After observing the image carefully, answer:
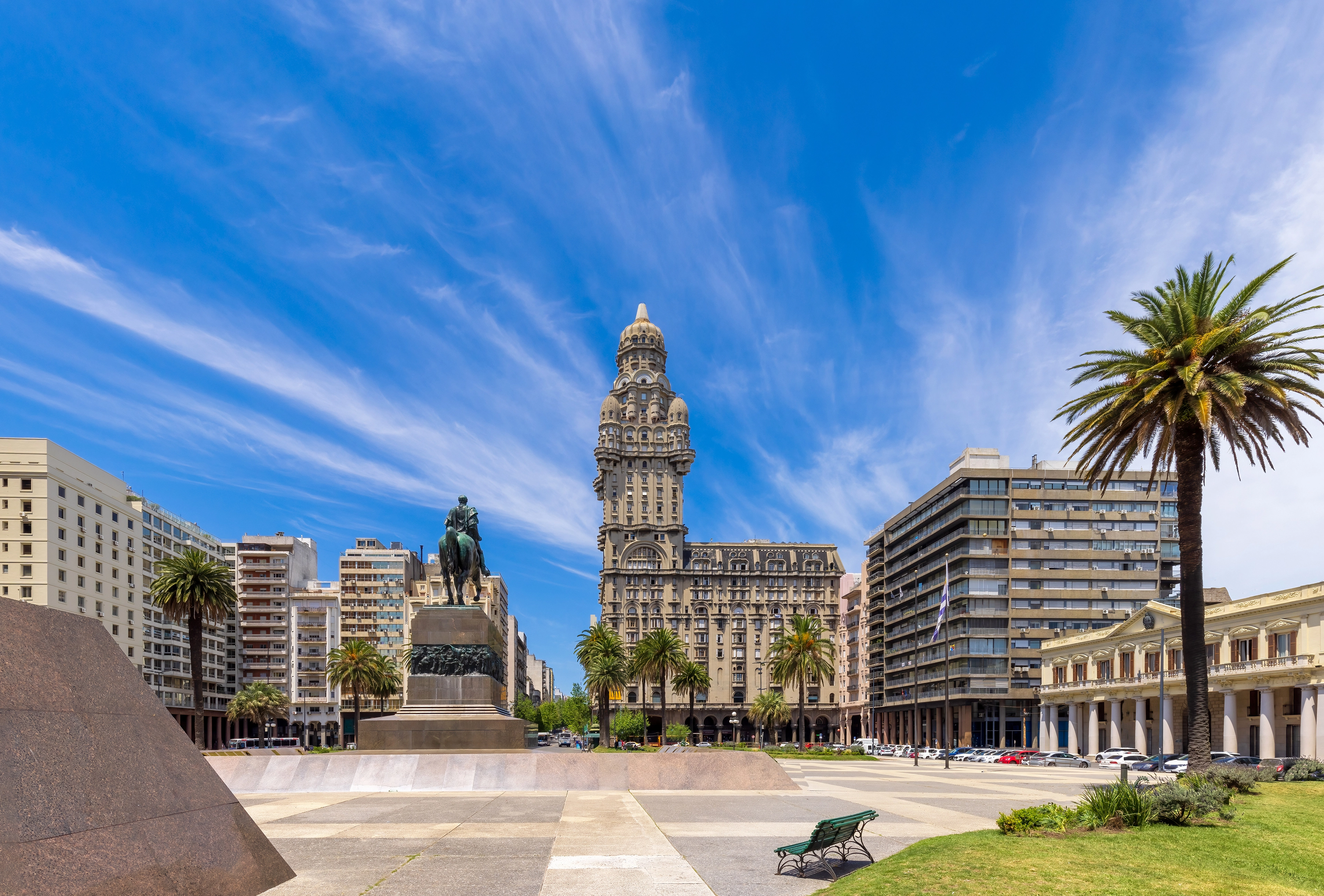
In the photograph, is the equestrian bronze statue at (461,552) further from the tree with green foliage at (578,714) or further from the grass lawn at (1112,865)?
the tree with green foliage at (578,714)

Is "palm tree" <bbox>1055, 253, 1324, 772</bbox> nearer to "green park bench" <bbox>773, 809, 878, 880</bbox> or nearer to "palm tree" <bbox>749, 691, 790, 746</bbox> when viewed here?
"green park bench" <bbox>773, 809, 878, 880</bbox>

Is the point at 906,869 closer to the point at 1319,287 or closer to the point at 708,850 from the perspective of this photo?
the point at 708,850

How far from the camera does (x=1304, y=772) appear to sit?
25.2 m

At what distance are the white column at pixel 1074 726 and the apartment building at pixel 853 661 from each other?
51.8 m

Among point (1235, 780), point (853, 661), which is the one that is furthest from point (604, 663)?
point (1235, 780)

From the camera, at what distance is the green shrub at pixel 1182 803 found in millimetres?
15344

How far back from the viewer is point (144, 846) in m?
9.32

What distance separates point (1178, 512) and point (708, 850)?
21166mm

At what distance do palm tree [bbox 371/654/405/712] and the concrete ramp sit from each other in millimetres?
76517

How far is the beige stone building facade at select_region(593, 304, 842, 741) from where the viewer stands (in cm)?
15662

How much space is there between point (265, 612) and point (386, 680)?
35.9 metres

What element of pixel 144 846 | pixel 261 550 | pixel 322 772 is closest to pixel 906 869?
pixel 144 846

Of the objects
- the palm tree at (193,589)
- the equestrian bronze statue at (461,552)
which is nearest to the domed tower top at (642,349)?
the palm tree at (193,589)

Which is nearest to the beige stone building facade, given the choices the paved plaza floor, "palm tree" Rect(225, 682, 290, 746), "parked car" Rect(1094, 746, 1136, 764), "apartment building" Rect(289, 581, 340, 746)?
"apartment building" Rect(289, 581, 340, 746)
